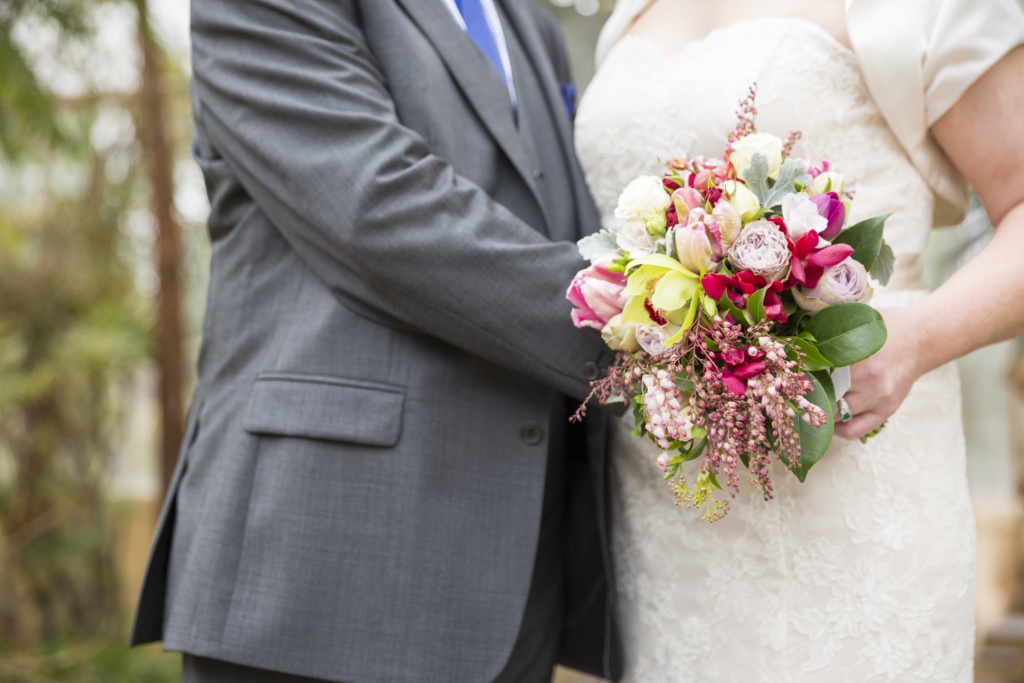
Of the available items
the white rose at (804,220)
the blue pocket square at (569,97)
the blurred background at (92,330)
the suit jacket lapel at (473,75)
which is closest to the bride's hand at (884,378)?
the white rose at (804,220)

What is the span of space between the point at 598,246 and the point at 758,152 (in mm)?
264

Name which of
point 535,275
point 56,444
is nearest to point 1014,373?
point 535,275

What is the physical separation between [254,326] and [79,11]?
8.77ft

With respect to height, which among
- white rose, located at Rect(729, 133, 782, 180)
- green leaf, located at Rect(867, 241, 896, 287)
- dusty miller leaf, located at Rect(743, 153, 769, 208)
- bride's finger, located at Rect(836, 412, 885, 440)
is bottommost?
bride's finger, located at Rect(836, 412, 885, 440)

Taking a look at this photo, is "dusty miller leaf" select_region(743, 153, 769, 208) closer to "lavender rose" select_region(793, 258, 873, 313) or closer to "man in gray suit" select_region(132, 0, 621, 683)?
"lavender rose" select_region(793, 258, 873, 313)

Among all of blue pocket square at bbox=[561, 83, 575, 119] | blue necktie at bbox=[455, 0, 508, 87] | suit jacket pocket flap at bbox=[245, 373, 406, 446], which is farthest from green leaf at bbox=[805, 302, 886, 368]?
blue pocket square at bbox=[561, 83, 575, 119]

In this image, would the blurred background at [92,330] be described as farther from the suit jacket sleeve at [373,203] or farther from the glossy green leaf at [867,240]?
the glossy green leaf at [867,240]

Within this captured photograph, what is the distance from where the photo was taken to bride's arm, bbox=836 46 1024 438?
4.00 feet

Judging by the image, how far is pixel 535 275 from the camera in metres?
1.32

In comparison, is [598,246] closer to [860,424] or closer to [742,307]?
[742,307]

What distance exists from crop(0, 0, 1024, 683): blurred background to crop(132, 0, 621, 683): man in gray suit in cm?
233

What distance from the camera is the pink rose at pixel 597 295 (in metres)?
1.15

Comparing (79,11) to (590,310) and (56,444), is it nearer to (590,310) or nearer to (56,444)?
(56,444)

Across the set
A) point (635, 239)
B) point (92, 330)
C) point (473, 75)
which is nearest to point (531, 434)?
point (635, 239)
